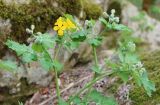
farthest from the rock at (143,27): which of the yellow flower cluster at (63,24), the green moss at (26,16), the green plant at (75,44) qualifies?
the yellow flower cluster at (63,24)

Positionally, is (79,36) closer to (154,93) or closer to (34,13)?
(154,93)

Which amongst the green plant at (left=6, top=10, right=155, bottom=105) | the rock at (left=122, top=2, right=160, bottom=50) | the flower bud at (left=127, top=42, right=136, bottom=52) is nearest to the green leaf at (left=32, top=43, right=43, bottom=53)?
the green plant at (left=6, top=10, right=155, bottom=105)

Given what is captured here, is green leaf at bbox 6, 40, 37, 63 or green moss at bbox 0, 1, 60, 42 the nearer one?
green leaf at bbox 6, 40, 37, 63

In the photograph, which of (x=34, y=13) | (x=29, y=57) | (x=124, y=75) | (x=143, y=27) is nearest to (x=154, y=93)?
(x=124, y=75)

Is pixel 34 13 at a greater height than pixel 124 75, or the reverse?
pixel 34 13

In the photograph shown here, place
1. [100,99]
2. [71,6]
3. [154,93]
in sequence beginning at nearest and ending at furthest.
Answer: [100,99] → [154,93] → [71,6]

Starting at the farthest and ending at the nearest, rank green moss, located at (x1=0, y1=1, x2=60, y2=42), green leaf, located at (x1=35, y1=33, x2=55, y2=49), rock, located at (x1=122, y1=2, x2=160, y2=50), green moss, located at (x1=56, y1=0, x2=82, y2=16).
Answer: rock, located at (x1=122, y1=2, x2=160, y2=50), green moss, located at (x1=56, y1=0, x2=82, y2=16), green moss, located at (x1=0, y1=1, x2=60, y2=42), green leaf, located at (x1=35, y1=33, x2=55, y2=49)

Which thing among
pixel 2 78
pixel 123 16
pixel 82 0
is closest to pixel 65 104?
pixel 2 78

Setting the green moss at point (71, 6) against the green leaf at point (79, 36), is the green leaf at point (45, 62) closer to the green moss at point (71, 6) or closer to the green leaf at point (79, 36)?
the green leaf at point (79, 36)

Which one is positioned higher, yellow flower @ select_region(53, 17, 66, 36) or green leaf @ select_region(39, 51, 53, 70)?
yellow flower @ select_region(53, 17, 66, 36)

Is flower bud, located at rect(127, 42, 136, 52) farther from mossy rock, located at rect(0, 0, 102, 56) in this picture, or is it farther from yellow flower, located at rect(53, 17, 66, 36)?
mossy rock, located at rect(0, 0, 102, 56)

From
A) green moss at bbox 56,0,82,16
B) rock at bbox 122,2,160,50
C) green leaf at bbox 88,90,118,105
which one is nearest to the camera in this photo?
green leaf at bbox 88,90,118,105
